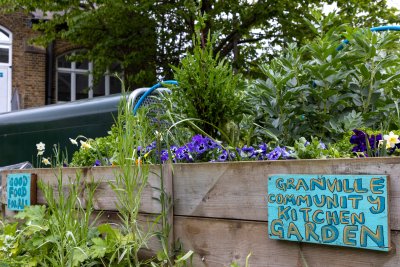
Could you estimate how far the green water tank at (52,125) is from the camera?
4.91 meters

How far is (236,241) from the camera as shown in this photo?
1.79 metres

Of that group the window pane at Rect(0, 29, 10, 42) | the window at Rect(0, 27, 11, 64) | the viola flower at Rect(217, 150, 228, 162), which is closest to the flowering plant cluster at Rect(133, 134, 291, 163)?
the viola flower at Rect(217, 150, 228, 162)

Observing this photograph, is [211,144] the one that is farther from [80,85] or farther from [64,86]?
[80,85]

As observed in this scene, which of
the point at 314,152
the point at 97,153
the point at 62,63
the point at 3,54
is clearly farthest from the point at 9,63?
the point at 314,152

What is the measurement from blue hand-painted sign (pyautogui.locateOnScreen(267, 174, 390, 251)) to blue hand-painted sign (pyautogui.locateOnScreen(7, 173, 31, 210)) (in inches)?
66.0

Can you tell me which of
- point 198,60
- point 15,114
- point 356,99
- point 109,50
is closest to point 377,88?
point 356,99

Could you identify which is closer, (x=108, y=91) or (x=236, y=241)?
(x=236, y=241)

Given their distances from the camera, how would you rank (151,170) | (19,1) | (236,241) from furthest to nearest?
(19,1), (151,170), (236,241)

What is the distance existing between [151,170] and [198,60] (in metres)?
0.52

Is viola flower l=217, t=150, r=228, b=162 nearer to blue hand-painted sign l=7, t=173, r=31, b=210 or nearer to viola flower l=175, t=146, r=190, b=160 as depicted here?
viola flower l=175, t=146, r=190, b=160

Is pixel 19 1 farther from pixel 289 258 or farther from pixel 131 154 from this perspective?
pixel 289 258

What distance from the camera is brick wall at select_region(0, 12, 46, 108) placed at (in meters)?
14.0

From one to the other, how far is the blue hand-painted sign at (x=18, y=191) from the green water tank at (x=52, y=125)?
1713 mm

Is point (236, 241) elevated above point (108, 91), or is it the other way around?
point (108, 91)
